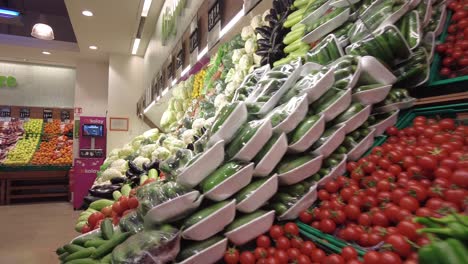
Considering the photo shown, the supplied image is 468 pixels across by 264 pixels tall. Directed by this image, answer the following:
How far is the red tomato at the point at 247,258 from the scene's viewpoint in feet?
4.03

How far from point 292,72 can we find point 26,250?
4.68m

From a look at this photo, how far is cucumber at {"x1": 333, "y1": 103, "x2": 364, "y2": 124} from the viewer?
153cm

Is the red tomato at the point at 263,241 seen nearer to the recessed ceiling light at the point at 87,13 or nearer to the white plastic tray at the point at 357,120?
the white plastic tray at the point at 357,120

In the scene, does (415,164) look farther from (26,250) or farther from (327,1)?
(26,250)

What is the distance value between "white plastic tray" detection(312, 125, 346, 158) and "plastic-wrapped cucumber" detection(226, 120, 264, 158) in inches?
11.9

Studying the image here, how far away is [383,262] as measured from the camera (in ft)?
2.94

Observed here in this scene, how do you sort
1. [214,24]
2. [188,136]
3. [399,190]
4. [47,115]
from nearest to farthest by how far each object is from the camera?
[399,190]
[214,24]
[188,136]
[47,115]

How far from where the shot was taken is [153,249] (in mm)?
1182

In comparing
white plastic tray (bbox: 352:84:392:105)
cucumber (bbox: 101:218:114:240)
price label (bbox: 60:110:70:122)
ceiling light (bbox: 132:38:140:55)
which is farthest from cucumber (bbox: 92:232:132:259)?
price label (bbox: 60:110:70:122)

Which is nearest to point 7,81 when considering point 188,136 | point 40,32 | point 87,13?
point 40,32

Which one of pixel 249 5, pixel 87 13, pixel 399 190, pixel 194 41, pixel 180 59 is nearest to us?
pixel 399 190

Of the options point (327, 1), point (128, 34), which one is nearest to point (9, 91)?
point (128, 34)

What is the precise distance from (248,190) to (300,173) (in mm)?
241

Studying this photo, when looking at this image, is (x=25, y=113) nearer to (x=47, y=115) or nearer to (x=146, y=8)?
(x=47, y=115)
